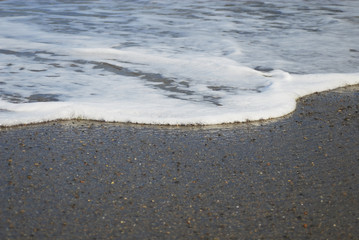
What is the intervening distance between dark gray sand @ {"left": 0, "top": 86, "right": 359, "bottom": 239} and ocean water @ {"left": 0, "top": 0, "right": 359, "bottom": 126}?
0.40 m

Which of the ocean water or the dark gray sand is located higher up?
the ocean water

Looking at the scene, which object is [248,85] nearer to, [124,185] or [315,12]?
[124,185]

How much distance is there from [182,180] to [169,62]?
10.7 feet

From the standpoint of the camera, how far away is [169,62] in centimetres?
591

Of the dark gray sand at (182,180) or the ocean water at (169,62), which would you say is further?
the ocean water at (169,62)

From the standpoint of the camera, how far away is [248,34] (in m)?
8.01

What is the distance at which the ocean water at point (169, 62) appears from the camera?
4145mm

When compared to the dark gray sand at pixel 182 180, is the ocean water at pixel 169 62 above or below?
above

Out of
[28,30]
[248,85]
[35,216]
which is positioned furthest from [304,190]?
[28,30]

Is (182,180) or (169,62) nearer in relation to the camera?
(182,180)

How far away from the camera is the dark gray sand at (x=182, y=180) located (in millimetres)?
2332

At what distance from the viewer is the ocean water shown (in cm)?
414

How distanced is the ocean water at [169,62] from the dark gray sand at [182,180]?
399 millimetres

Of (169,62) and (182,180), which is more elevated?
(169,62)
